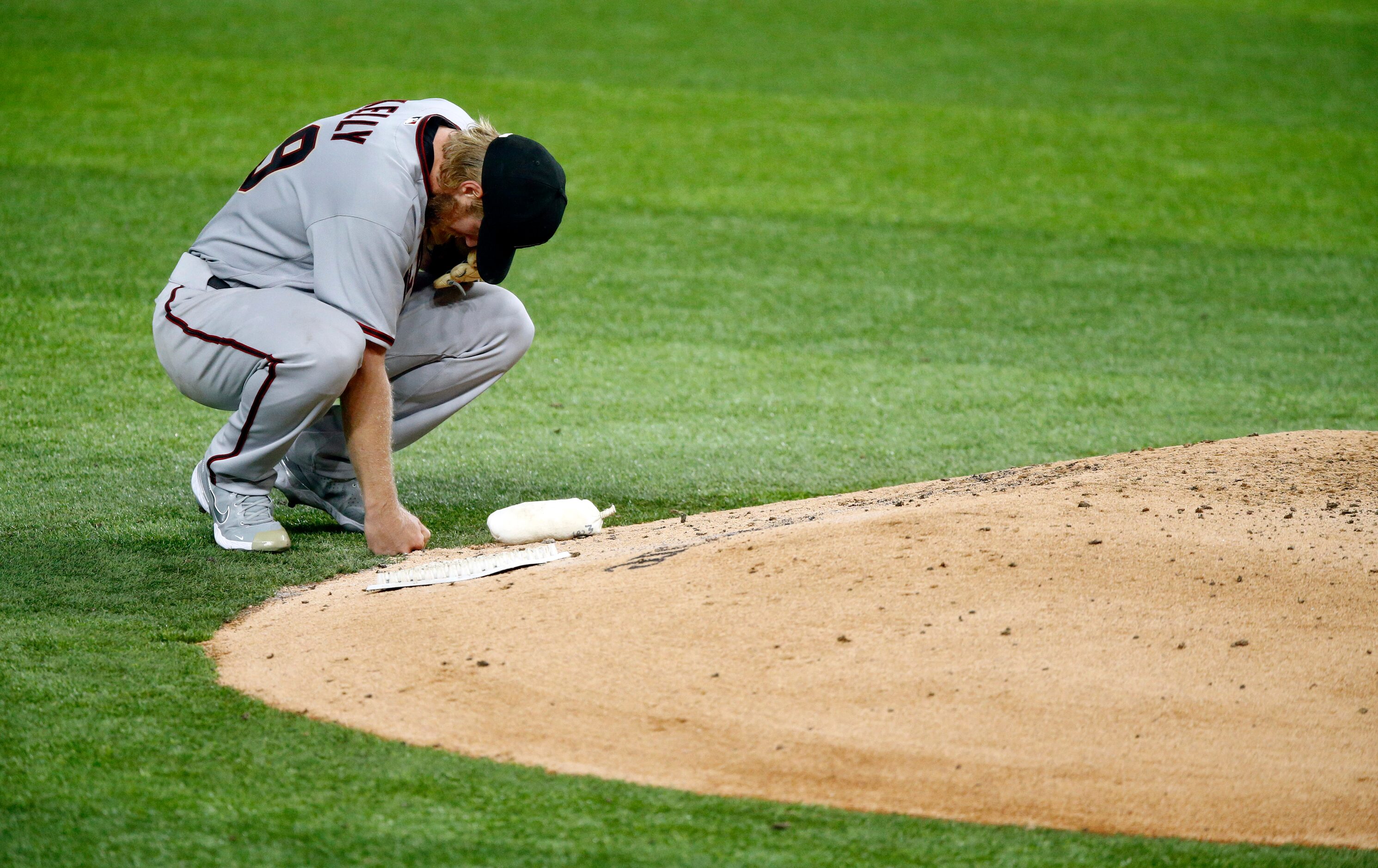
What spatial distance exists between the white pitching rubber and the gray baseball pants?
51 centimetres

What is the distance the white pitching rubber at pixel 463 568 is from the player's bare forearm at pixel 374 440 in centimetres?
18

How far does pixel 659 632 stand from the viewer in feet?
9.04

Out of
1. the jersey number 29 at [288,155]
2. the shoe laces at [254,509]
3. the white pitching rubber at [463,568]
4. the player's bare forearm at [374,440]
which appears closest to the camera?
the white pitching rubber at [463,568]

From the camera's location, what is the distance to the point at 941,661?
2633 millimetres

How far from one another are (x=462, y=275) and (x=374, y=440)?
0.56m

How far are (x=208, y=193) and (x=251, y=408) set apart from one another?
18.2 feet

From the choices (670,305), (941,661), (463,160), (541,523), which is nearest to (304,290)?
(463,160)

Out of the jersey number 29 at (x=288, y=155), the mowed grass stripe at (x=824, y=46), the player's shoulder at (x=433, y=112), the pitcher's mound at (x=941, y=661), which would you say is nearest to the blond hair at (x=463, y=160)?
the player's shoulder at (x=433, y=112)

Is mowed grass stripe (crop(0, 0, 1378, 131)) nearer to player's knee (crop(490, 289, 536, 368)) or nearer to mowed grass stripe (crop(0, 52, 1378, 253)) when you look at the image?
mowed grass stripe (crop(0, 52, 1378, 253))

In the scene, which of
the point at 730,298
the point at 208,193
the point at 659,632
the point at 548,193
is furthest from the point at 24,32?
the point at 659,632

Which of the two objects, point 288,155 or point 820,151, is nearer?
point 288,155

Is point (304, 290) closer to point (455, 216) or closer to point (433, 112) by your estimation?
point (455, 216)

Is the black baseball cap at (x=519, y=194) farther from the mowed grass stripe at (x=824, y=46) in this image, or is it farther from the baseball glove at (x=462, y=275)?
the mowed grass stripe at (x=824, y=46)

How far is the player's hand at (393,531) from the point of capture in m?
3.51
